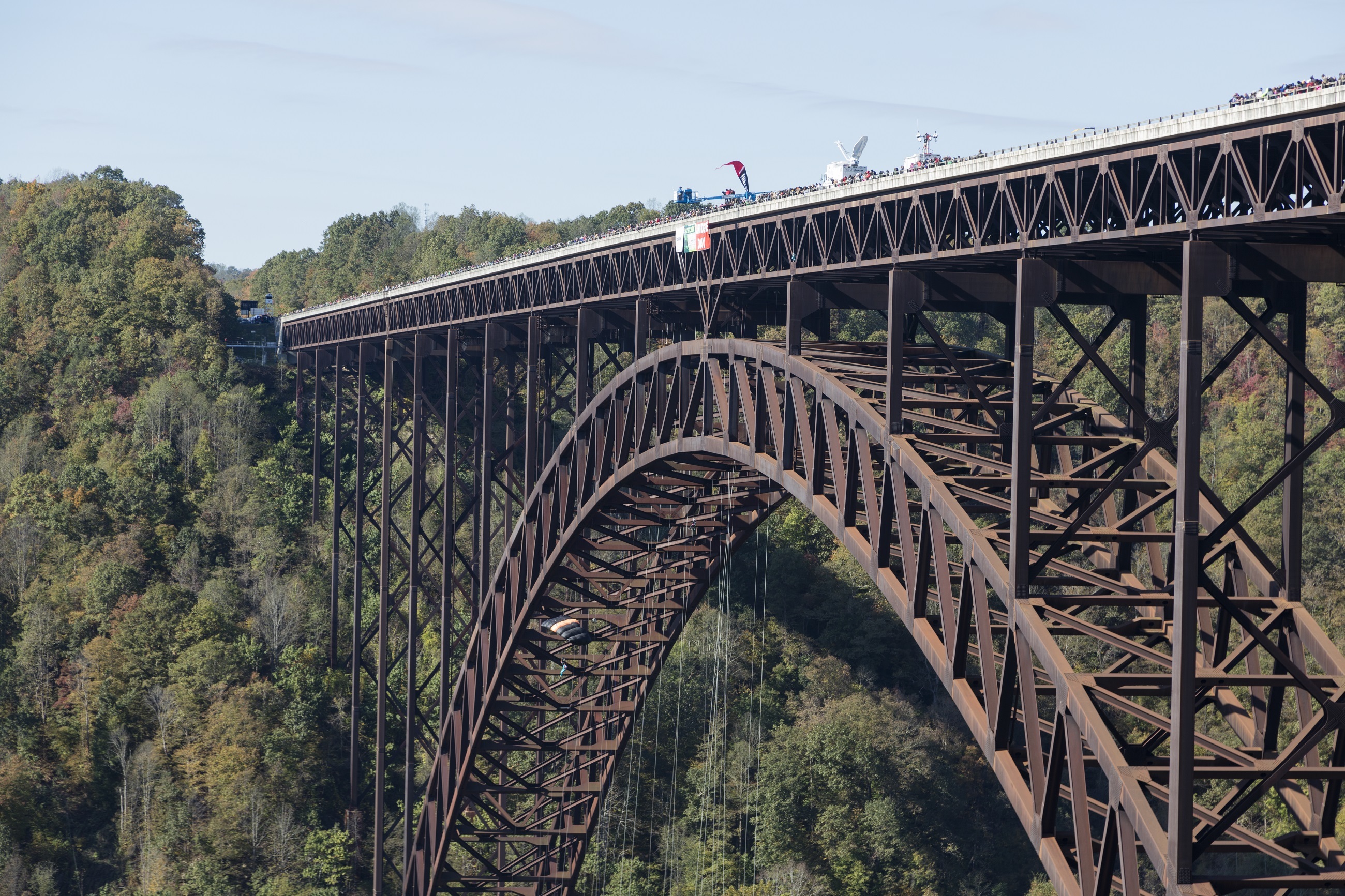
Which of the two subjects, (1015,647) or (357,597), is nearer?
(1015,647)

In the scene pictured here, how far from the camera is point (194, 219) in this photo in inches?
3868

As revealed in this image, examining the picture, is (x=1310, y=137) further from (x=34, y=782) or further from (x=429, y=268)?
(x=429, y=268)

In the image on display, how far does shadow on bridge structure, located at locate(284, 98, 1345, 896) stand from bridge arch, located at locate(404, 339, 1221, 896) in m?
0.10

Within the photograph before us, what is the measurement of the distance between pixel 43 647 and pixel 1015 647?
57.8 meters

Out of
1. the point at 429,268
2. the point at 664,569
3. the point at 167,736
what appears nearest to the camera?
the point at 664,569

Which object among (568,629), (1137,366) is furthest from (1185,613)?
(568,629)

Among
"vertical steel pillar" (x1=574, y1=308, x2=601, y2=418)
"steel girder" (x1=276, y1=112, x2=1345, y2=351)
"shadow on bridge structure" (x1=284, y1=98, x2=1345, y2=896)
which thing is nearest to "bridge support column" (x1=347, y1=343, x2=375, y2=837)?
"shadow on bridge structure" (x1=284, y1=98, x2=1345, y2=896)

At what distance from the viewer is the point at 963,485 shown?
979 inches

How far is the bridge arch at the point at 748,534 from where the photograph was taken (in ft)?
68.4

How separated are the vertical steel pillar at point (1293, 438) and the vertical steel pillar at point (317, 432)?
56258 millimetres

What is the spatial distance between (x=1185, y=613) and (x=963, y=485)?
721 centimetres

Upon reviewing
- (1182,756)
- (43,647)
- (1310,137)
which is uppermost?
(1310,137)

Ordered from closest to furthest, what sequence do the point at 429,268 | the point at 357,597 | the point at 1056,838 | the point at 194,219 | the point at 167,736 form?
1. the point at 1056,838
2. the point at 357,597
3. the point at 167,736
4. the point at 194,219
5. the point at 429,268

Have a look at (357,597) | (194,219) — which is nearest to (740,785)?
(357,597)
